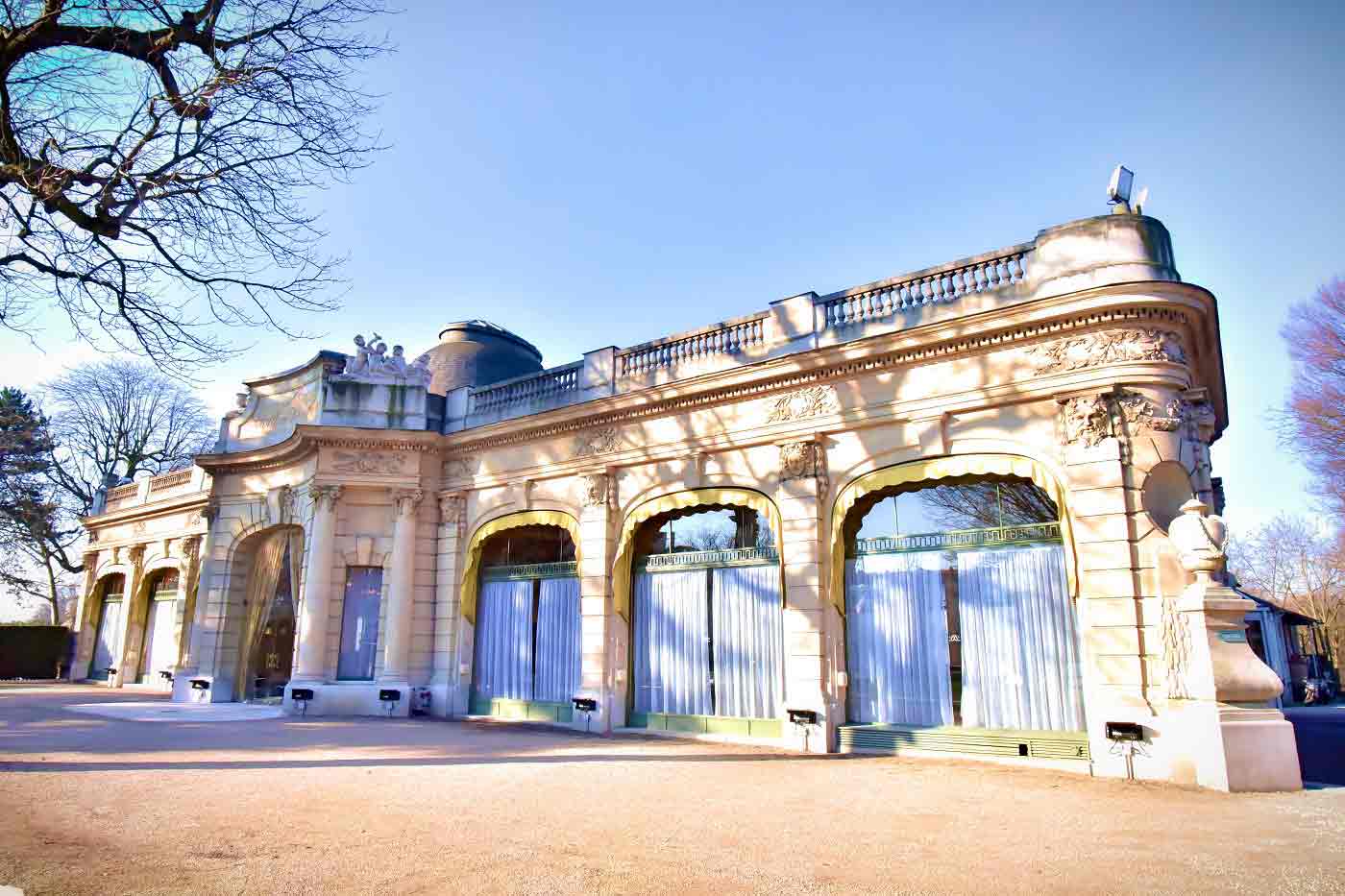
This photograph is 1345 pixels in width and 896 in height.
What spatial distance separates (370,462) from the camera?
16.5 metres

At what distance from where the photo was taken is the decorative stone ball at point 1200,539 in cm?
859

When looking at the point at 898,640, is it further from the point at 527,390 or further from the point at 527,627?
the point at 527,390

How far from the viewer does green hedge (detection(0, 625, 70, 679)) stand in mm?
28297

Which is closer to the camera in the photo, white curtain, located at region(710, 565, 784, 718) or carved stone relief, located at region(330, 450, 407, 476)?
white curtain, located at region(710, 565, 784, 718)

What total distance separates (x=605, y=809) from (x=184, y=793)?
380cm

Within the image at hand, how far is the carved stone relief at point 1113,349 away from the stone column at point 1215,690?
6.65 ft

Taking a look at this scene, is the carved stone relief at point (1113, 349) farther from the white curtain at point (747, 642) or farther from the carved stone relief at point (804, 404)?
the white curtain at point (747, 642)

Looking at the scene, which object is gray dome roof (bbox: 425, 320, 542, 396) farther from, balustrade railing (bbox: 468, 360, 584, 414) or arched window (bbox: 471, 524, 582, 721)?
arched window (bbox: 471, 524, 582, 721)

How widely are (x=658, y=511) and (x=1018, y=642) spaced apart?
5.74 meters

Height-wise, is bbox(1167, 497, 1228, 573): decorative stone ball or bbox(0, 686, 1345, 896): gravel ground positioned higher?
bbox(1167, 497, 1228, 573): decorative stone ball

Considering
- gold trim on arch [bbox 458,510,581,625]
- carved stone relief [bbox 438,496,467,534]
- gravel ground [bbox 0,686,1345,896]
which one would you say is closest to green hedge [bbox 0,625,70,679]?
carved stone relief [bbox 438,496,467,534]

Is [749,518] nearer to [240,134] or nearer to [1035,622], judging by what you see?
[1035,622]

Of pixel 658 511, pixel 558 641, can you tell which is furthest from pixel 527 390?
pixel 558 641

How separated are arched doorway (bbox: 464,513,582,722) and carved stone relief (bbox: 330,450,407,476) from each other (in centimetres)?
230
